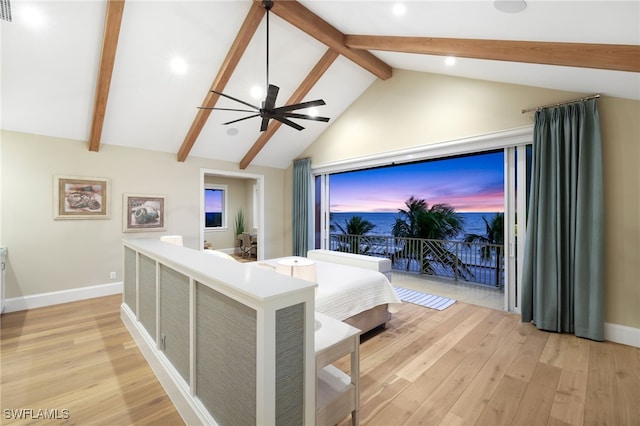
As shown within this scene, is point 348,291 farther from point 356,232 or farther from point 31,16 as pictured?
point 356,232

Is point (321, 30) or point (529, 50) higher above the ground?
point (321, 30)

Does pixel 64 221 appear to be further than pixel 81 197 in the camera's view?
No

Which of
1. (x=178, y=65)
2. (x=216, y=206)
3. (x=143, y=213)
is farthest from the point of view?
(x=216, y=206)

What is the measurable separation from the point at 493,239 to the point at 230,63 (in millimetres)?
5677

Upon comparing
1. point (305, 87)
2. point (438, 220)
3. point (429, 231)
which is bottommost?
point (429, 231)

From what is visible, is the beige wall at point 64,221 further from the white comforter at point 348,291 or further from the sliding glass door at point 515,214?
the sliding glass door at point 515,214

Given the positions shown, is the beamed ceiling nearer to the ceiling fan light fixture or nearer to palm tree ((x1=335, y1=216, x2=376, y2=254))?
the ceiling fan light fixture

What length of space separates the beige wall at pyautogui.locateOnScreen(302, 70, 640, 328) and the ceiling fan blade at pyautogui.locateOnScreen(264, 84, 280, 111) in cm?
250

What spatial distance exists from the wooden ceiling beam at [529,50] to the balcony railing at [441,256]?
3573 mm

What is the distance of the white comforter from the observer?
2584 mm

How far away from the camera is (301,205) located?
6383 millimetres

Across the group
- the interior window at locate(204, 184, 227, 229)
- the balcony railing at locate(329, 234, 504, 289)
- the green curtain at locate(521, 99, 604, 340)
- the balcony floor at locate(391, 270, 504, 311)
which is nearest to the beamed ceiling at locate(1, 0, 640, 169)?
the green curtain at locate(521, 99, 604, 340)

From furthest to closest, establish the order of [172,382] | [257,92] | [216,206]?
[216,206] → [257,92] → [172,382]

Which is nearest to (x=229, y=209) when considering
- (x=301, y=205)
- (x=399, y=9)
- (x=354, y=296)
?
(x=301, y=205)
